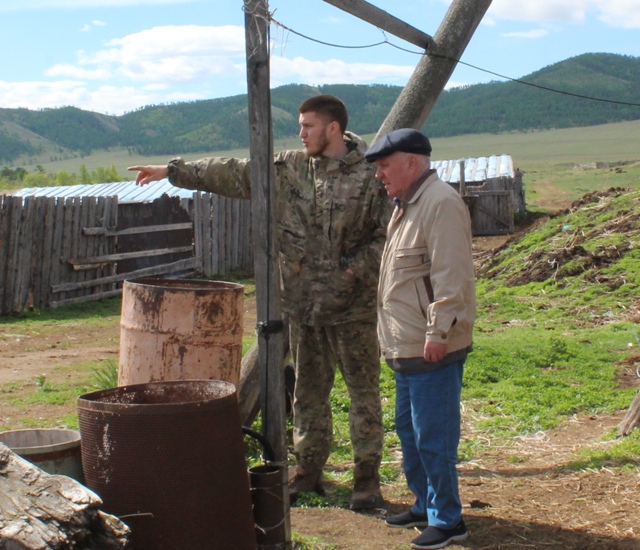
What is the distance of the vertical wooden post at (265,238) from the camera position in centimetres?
381

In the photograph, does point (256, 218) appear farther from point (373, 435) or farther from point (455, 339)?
point (373, 435)

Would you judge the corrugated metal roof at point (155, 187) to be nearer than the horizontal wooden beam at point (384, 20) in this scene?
No

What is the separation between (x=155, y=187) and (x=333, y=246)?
2278 centimetres

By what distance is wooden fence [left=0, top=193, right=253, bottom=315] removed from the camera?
14820mm

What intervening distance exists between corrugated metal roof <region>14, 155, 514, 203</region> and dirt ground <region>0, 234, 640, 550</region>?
1548cm

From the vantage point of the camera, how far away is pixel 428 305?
3.97 meters

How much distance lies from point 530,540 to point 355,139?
2333 mm

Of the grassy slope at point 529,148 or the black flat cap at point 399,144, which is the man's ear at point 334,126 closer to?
the black flat cap at point 399,144

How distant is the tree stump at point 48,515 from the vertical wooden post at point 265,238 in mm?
1071

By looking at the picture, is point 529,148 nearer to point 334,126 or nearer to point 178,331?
point 334,126

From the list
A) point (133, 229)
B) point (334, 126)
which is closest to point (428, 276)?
point (334, 126)

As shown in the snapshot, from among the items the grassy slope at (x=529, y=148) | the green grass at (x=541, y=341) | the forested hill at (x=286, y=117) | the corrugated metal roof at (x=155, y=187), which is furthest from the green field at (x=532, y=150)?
the green grass at (x=541, y=341)

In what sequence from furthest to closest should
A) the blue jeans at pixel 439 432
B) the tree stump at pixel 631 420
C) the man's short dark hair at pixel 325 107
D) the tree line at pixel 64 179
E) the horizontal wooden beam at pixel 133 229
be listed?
the tree line at pixel 64 179
the horizontal wooden beam at pixel 133 229
the tree stump at pixel 631 420
the man's short dark hair at pixel 325 107
the blue jeans at pixel 439 432

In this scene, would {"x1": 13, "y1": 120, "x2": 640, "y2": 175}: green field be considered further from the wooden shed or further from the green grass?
the green grass
